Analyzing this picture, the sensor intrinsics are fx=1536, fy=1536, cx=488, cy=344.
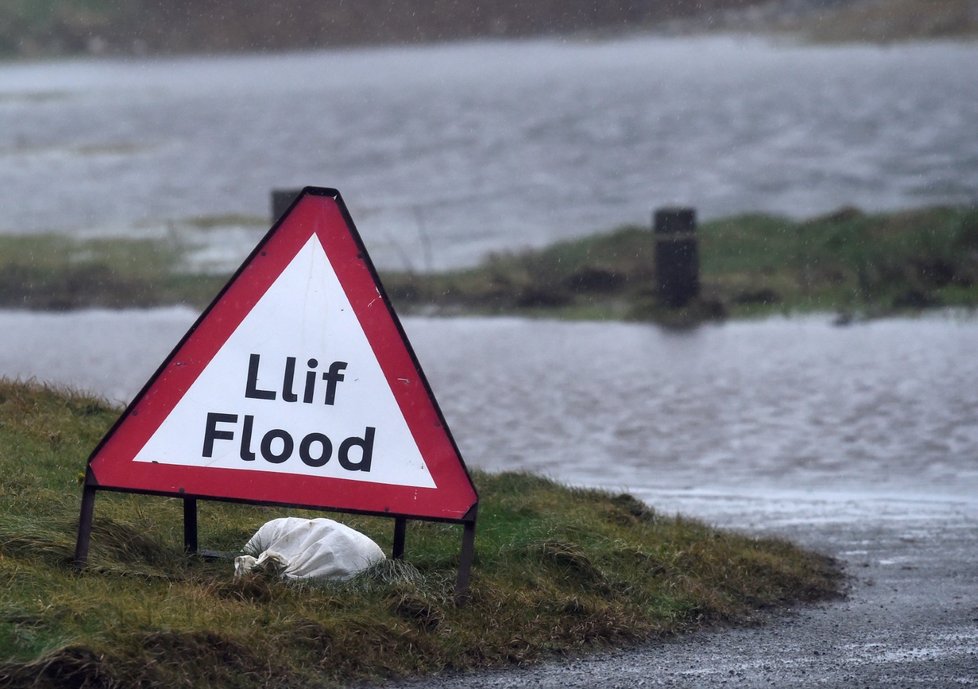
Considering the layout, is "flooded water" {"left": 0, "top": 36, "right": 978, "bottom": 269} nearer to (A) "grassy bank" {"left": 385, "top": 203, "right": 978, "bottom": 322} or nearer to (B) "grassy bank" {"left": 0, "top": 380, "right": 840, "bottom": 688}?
(A) "grassy bank" {"left": 385, "top": 203, "right": 978, "bottom": 322}

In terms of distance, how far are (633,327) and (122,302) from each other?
770 centimetres

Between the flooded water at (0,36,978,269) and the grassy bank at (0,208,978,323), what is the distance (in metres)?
2.48

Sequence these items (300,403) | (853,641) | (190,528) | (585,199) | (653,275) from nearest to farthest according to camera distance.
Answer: (300,403) → (853,641) → (190,528) → (653,275) → (585,199)

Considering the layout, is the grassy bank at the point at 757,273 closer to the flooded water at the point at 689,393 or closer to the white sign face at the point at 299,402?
→ the flooded water at the point at 689,393

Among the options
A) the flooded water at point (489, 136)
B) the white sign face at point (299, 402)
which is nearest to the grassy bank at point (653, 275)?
the flooded water at point (489, 136)

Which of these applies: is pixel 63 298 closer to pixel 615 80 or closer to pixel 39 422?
pixel 39 422

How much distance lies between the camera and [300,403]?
5.47 meters

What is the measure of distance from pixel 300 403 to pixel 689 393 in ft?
27.9

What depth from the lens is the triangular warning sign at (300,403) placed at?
5.37 m

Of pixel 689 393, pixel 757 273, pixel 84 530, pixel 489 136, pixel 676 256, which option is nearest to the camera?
pixel 84 530

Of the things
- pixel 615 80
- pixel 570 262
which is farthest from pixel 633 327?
pixel 615 80

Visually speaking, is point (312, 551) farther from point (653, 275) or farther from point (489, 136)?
point (489, 136)

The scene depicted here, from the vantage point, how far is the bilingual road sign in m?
5.37

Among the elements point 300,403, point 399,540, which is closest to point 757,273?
point 399,540
